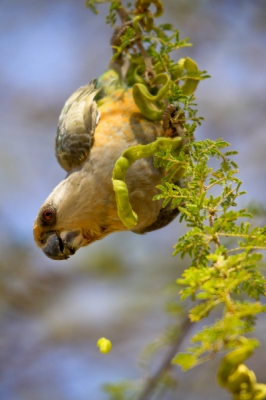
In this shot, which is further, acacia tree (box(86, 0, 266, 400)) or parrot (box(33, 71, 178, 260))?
parrot (box(33, 71, 178, 260))

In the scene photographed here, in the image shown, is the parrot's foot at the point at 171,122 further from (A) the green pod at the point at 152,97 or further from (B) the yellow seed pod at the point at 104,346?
(B) the yellow seed pod at the point at 104,346

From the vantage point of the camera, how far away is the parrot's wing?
2.68 m

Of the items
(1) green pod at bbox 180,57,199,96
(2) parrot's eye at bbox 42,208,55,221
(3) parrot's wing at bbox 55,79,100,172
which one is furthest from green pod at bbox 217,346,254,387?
(3) parrot's wing at bbox 55,79,100,172

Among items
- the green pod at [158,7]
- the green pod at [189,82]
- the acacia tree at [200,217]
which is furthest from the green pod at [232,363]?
the green pod at [158,7]

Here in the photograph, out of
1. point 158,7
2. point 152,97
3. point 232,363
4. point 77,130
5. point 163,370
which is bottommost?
point 163,370

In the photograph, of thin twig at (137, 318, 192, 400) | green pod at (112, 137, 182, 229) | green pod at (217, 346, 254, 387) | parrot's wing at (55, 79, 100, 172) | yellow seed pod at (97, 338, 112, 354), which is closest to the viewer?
green pod at (217, 346, 254, 387)

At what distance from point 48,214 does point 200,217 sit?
50.4 inches

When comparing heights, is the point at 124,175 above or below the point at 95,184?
below

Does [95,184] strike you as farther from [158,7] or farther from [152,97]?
[158,7]

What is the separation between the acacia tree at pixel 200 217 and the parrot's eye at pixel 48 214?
2.37ft

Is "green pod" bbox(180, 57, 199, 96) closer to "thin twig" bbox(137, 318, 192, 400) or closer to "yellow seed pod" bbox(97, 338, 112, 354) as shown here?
"yellow seed pod" bbox(97, 338, 112, 354)

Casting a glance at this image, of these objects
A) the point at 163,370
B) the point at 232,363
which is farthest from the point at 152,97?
the point at 163,370

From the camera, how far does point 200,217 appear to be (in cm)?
146

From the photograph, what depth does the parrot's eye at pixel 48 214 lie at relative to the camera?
256 cm
